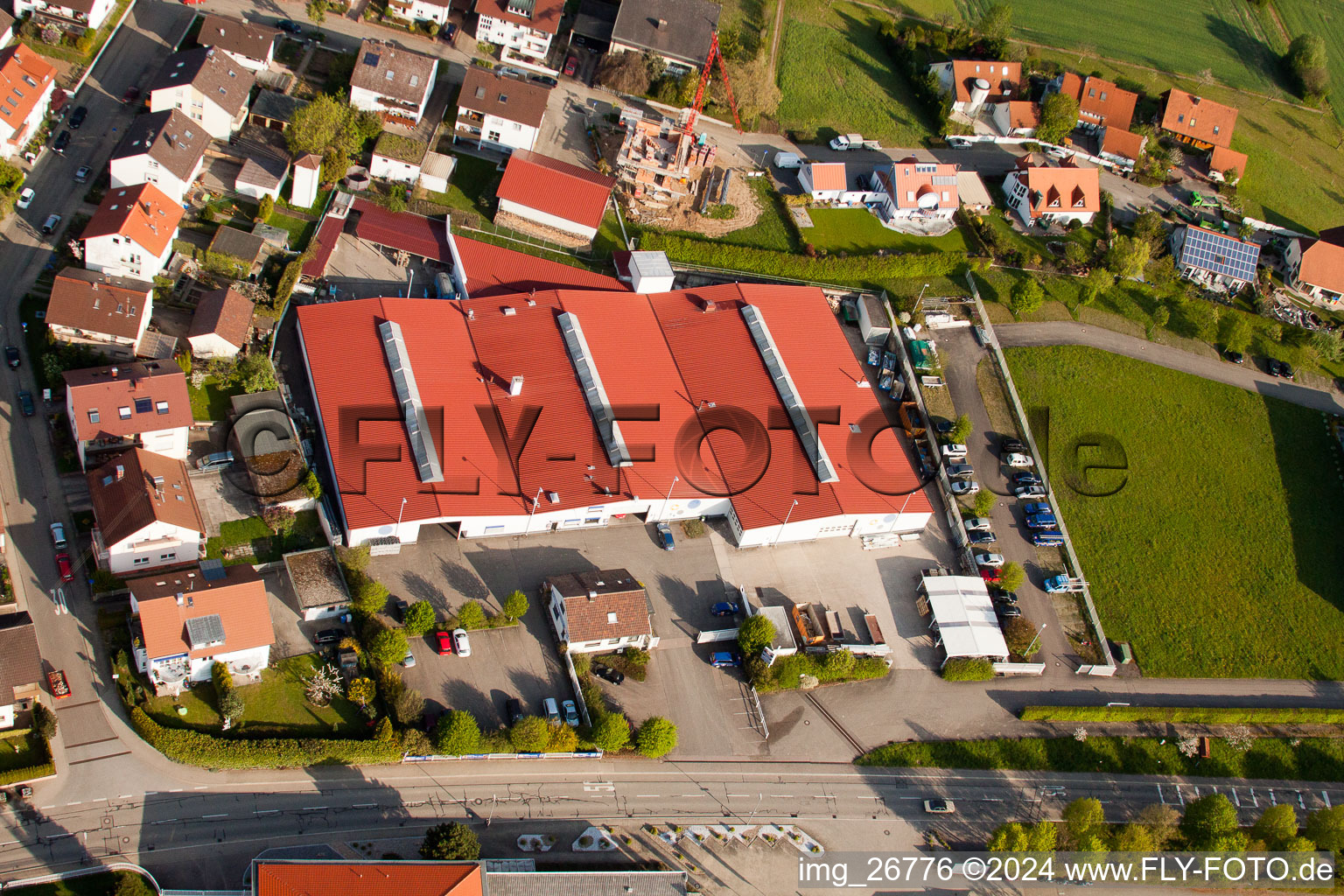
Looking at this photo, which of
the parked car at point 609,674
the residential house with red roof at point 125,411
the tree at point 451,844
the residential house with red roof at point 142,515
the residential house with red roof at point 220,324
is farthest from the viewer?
the residential house with red roof at point 220,324

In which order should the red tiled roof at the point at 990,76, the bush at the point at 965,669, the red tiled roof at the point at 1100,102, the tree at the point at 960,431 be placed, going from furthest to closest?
the red tiled roof at the point at 1100,102 < the red tiled roof at the point at 990,76 < the tree at the point at 960,431 < the bush at the point at 965,669

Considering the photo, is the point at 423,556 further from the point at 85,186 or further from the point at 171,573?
the point at 85,186

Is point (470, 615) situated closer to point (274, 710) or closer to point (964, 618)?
point (274, 710)

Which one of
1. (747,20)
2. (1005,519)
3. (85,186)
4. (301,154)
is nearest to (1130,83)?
(747,20)

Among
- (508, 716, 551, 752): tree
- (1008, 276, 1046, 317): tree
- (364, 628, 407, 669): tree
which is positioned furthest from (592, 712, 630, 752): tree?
(1008, 276, 1046, 317): tree

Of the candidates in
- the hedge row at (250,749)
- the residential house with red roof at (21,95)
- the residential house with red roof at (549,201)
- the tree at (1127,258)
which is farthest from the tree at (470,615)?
the tree at (1127,258)

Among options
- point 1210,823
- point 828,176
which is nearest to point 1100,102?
→ point 828,176

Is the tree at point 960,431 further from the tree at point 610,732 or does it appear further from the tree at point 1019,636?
the tree at point 610,732
